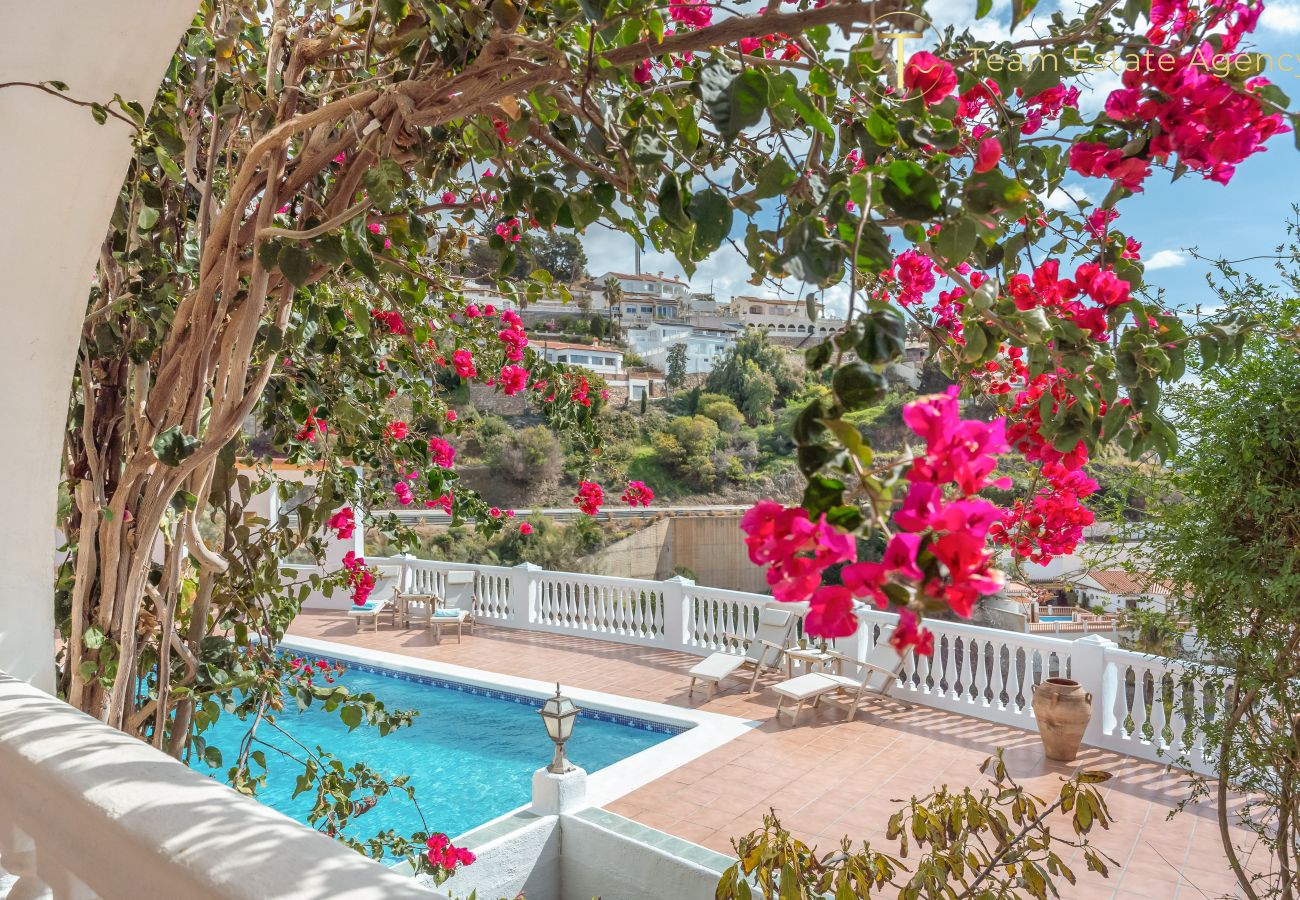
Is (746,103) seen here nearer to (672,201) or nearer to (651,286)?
(672,201)

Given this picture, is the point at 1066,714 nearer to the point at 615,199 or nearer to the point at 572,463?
the point at 572,463

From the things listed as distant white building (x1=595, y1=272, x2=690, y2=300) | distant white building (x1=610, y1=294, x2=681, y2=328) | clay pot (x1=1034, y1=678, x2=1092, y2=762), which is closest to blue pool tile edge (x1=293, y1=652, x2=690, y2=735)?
clay pot (x1=1034, y1=678, x2=1092, y2=762)

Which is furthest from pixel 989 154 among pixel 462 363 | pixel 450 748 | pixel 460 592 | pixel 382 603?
pixel 382 603

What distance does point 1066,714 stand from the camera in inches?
202

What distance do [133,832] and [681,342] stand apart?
1623 inches

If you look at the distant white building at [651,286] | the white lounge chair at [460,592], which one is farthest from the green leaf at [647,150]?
the distant white building at [651,286]

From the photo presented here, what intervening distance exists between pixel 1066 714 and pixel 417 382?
4.46m

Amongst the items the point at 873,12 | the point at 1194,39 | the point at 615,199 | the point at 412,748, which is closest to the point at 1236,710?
the point at 1194,39

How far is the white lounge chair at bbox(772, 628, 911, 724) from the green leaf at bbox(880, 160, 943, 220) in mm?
5626

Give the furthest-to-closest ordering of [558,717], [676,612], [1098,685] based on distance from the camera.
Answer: [676,612] → [1098,685] → [558,717]

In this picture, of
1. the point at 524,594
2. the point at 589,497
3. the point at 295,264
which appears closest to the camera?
the point at 295,264

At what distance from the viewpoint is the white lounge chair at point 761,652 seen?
689 centimetres

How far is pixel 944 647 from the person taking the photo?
21.9 feet

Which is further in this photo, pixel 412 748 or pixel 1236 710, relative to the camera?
pixel 412 748
